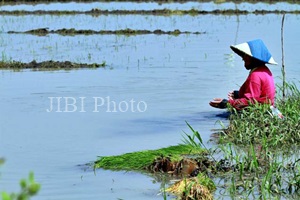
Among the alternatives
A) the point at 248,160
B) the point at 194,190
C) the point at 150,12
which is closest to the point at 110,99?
the point at 248,160

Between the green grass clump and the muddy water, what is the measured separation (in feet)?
0.39

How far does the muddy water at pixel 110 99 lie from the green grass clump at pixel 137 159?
12 centimetres

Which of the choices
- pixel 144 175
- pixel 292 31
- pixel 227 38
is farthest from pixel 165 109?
pixel 292 31

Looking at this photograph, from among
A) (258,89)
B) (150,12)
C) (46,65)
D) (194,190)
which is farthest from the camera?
(150,12)

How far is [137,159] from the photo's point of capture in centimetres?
584

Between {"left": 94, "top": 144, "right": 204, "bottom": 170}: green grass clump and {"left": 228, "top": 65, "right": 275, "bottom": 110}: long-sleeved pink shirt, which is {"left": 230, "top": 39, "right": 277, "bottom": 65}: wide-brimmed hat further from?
{"left": 94, "top": 144, "right": 204, "bottom": 170}: green grass clump

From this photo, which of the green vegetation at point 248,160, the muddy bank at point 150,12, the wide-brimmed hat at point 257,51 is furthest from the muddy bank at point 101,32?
the wide-brimmed hat at point 257,51

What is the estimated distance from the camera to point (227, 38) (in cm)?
1703

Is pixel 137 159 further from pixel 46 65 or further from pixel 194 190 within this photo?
pixel 46 65

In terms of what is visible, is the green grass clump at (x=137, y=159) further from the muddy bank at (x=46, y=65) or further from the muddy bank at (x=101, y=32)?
the muddy bank at (x=101, y=32)

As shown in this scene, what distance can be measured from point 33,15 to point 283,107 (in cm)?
1681

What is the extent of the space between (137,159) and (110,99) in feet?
12.8

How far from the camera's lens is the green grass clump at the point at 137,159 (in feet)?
18.8

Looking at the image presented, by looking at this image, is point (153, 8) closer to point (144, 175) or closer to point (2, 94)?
point (2, 94)
